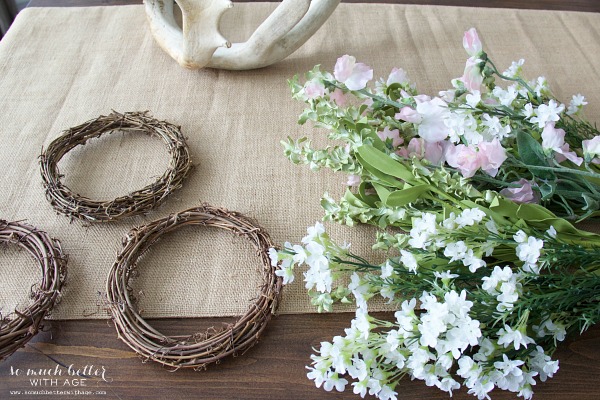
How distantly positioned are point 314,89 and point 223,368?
0.36 m

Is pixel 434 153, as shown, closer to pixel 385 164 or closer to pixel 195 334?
pixel 385 164

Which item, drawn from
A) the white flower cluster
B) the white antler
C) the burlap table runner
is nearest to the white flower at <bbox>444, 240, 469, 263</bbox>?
the white flower cluster

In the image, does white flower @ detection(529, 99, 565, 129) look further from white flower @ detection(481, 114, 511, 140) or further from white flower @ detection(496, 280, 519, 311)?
white flower @ detection(496, 280, 519, 311)

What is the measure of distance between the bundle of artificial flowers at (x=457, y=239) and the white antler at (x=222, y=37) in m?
0.33

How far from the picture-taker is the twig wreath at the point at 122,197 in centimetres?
77

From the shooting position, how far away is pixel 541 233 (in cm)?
64

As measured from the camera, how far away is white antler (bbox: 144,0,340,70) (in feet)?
3.10

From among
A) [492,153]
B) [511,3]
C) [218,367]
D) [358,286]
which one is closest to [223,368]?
[218,367]

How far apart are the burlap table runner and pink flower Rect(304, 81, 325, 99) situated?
0.20 metres

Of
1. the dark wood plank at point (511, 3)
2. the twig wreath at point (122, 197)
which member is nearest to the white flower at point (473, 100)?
the twig wreath at point (122, 197)

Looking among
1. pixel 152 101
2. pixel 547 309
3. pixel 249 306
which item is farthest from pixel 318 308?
pixel 152 101

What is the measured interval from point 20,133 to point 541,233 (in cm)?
82

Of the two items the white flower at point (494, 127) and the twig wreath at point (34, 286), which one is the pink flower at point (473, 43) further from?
the twig wreath at point (34, 286)

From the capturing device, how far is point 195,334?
649mm
